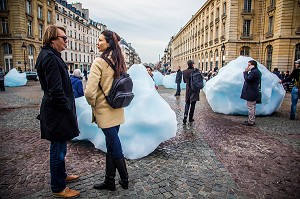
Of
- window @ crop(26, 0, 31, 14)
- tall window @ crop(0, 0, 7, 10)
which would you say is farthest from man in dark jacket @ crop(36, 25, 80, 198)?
window @ crop(26, 0, 31, 14)

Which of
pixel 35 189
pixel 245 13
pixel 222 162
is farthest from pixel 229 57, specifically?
pixel 35 189

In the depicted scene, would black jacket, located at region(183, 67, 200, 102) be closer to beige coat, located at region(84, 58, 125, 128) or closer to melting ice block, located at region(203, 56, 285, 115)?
melting ice block, located at region(203, 56, 285, 115)

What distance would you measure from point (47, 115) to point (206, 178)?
246 centimetres

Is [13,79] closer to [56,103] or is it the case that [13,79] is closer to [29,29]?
[29,29]

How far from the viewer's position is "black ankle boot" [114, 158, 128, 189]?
296cm

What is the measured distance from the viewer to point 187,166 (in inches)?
152

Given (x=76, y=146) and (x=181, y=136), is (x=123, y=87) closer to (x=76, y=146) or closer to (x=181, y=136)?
(x=76, y=146)

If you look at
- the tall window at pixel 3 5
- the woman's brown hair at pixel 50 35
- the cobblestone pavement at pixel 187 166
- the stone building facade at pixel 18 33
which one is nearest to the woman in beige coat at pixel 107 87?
the woman's brown hair at pixel 50 35

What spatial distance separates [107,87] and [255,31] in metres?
33.2

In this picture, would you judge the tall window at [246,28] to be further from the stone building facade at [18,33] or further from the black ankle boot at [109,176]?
the black ankle boot at [109,176]

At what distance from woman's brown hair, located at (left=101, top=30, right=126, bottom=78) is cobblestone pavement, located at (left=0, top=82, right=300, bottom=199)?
5.44 ft

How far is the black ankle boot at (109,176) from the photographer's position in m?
2.99

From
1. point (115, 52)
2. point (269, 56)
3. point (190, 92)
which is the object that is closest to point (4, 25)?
point (190, 92)

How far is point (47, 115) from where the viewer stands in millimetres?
2637
